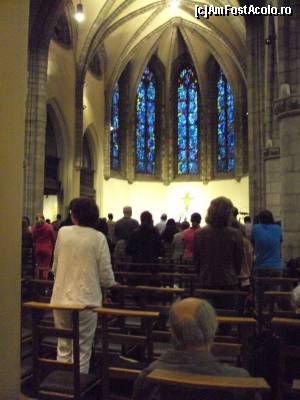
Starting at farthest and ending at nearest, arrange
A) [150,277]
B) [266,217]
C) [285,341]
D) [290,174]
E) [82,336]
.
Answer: [290,174], [266,217], [150,277], [82,336], [285,341]

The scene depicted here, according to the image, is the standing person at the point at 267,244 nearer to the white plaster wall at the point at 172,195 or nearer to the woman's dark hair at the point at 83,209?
the woman's dark hair at the point at 83,209

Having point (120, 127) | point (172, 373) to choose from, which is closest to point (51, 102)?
point (120, 127)

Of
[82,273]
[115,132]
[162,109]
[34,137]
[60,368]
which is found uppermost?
[162,109]

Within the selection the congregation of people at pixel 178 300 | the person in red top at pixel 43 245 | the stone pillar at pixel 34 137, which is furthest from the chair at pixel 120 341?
the stone pillar at pixel 34 137

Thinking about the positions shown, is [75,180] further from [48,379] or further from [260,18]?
[48,379]

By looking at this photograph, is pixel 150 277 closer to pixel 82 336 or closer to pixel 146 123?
pixel 82 336

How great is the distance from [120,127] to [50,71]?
29.1 feet

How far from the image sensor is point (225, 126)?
93.8 ft

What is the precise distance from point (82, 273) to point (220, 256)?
1255 millimetres

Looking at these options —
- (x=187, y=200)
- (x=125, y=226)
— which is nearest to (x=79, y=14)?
(x=125, y=226)

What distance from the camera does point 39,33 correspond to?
55.2 ft

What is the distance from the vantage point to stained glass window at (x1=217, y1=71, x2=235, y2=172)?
92.5 feet

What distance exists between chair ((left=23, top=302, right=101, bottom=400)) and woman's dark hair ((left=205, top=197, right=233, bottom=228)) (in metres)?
1.60

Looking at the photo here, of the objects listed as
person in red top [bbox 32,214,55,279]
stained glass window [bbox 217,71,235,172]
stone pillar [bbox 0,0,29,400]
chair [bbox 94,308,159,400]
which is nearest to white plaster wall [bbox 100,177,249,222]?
stained glass window [bbox 217,71,235,172]
